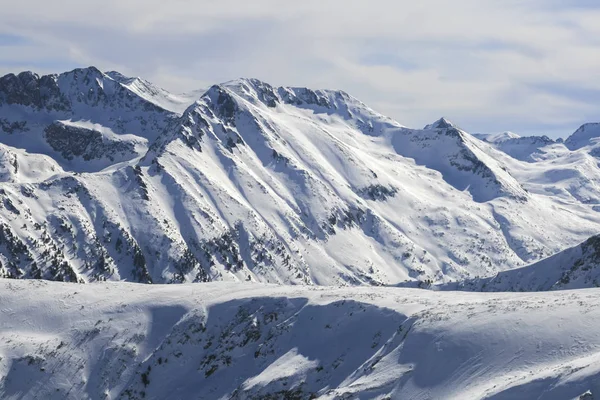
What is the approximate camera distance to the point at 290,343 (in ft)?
238

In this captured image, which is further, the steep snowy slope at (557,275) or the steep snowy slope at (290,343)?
the steep snowy slope at (557,275)

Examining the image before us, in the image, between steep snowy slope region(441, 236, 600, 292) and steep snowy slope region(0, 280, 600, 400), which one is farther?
steep snowy slope region(441, 236, 600, 292)

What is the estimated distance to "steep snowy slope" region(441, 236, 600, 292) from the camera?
4449 inches

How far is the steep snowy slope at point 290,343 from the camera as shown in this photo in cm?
5516

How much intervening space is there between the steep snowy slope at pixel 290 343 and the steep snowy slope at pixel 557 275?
42419mm

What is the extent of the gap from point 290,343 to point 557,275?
63.9 metres

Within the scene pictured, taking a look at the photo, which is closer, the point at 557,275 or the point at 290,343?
the point at 290,343

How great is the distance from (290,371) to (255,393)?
3807mm

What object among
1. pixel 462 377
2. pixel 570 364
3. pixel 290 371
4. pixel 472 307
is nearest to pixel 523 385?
pixel 570 364

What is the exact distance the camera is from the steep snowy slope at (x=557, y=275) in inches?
4449

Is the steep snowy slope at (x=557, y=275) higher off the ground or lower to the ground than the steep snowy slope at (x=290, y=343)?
lower

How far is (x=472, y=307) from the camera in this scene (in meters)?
66.0

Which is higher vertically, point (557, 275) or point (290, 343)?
point (290, 343)

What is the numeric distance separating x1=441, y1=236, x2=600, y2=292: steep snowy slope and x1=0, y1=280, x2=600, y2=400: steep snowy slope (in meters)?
42.4
